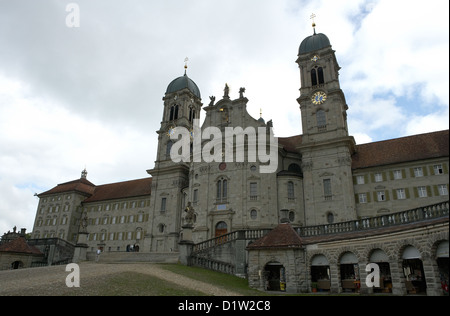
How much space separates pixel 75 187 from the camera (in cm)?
7038

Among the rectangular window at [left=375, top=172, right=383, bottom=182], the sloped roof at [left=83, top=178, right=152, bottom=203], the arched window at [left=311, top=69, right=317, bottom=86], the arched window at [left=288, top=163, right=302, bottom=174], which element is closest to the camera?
the rectangular window at [left=375, top=172, right=383, bottom=182]

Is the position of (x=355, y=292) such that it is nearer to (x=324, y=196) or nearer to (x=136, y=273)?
(x=136, y=273)

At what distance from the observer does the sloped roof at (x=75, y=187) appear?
70494 millimetres

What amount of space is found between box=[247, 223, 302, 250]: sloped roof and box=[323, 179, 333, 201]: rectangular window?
55.8ft

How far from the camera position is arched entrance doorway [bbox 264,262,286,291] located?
76.6 feet

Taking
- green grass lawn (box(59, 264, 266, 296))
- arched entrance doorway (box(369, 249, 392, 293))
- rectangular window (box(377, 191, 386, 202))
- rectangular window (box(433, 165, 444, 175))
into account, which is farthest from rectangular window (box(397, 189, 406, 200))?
green grass lawn (box(59, 264, 266, 296))

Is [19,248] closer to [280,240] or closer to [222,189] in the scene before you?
[222,189]

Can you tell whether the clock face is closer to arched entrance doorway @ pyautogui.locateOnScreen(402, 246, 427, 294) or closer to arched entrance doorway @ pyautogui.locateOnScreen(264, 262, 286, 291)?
arched entrance doorway @ pyautogui.locateOnScreen(402, 246, 427, 294)

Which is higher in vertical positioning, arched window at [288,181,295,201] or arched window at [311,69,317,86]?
arched window at [311,69,317,86]

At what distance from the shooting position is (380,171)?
133 feet

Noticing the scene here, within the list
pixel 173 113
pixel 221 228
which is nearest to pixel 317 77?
pixel 221 228

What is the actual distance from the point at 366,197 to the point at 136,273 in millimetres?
30427

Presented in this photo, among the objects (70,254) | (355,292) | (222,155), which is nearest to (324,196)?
(222,155)

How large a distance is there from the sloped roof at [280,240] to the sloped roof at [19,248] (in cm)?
3303
